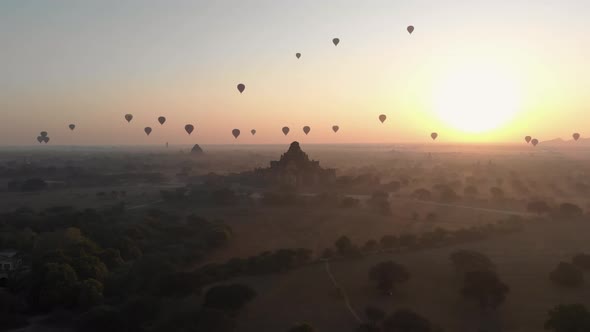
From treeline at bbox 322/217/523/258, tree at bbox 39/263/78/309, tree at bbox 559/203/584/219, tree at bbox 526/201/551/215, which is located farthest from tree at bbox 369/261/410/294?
tree at bbox 526/201/551/215

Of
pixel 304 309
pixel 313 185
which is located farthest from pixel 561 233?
pixel 313 185

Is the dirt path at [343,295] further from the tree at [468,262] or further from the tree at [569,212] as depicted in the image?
the tree at [569,212]

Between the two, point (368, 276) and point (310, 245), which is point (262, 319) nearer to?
point (368, 276)

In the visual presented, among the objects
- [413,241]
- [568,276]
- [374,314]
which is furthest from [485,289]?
[413,241]

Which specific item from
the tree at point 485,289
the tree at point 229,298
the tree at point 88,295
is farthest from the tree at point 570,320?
the tree at point 88,295

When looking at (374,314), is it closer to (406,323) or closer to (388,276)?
(406,323)
